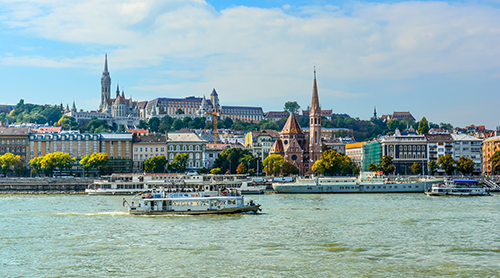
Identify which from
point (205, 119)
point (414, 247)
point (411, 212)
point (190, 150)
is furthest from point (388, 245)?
point (205, 119)

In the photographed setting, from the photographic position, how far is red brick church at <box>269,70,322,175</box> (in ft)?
392

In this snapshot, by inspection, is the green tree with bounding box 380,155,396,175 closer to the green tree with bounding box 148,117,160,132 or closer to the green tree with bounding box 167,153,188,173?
the green tree with bounding box 167,153,188,173

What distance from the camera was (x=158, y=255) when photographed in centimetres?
2839

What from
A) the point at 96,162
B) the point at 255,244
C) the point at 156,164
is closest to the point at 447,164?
the point at 156,164

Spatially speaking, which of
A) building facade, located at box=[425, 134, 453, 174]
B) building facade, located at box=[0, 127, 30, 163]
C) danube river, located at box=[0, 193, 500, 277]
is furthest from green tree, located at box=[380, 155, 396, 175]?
building facade, located at box=[0, 127, 30, 163]

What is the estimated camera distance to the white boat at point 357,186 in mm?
79312

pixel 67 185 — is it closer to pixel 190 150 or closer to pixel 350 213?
pixel 190 150

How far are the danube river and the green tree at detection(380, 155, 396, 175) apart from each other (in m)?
A: 54.7

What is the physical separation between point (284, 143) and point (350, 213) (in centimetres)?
7818

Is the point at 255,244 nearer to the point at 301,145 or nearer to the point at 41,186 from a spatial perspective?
the point at 41,186

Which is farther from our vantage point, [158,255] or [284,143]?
[284,143]

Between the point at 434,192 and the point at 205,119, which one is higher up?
the point at 205,119

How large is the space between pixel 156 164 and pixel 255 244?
7261 cm

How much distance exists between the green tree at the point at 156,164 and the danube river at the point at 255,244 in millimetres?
55115
